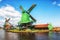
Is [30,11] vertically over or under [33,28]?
over

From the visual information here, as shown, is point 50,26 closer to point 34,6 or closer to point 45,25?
point 45,25

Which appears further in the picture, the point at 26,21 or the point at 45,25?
the point at 45,25

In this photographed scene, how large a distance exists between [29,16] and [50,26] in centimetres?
836

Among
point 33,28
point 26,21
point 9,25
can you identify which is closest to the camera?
point 26,21

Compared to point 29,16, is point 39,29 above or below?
below

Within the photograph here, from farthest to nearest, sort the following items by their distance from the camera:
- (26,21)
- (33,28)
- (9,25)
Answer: (9,25)
(33,28)
(26,21)

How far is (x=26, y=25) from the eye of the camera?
6119cm

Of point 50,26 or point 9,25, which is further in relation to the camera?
point 9,25

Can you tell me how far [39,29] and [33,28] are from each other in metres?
2.37

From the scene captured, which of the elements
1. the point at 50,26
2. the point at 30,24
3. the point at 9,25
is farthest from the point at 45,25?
the point at 9,25

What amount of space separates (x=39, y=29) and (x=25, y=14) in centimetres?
848

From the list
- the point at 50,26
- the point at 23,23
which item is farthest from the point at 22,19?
the point at 50,26

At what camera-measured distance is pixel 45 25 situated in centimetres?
6456

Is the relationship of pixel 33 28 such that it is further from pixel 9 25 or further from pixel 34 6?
pixel 9 25
